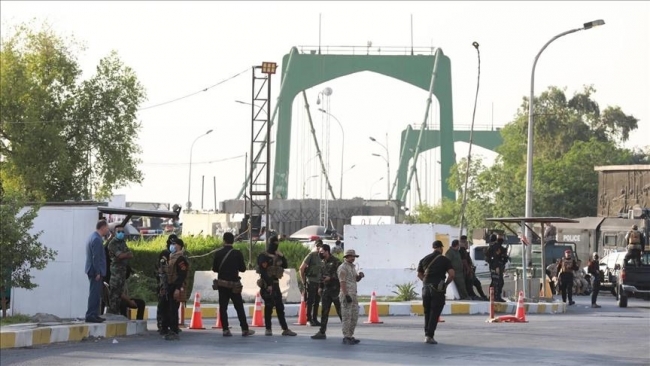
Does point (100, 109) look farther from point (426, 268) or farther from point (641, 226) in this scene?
point (426, 268)

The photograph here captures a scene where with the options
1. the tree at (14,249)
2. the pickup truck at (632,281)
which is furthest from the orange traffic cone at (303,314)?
the pickup truck at (632,281)

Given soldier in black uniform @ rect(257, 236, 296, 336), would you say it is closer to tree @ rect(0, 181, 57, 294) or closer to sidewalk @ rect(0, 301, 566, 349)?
sidewalk @ rect(0, 301, 566, 349)

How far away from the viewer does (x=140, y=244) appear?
130 ft

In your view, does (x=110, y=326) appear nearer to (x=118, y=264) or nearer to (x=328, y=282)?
(x=118, y=264)

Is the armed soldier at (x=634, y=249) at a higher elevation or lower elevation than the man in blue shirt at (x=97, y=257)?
higher

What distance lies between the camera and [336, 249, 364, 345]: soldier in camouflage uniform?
803 inches

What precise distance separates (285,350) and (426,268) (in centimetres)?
305

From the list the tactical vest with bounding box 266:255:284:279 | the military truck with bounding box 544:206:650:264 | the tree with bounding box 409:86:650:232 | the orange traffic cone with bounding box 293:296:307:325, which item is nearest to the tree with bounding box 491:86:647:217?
the tree with bounding box 409:86:650:232

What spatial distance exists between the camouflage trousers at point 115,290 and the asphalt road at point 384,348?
742 mm

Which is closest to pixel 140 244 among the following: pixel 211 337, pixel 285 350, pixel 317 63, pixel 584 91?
pixel 211 337

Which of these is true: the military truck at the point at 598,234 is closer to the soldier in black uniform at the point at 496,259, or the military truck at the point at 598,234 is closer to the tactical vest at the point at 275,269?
the soldier in black uniform at the point at 496,259

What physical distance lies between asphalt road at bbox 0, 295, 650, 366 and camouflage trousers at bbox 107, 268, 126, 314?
0.74 m

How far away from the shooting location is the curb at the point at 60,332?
19109mm

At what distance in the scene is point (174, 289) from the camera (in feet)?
70.3
